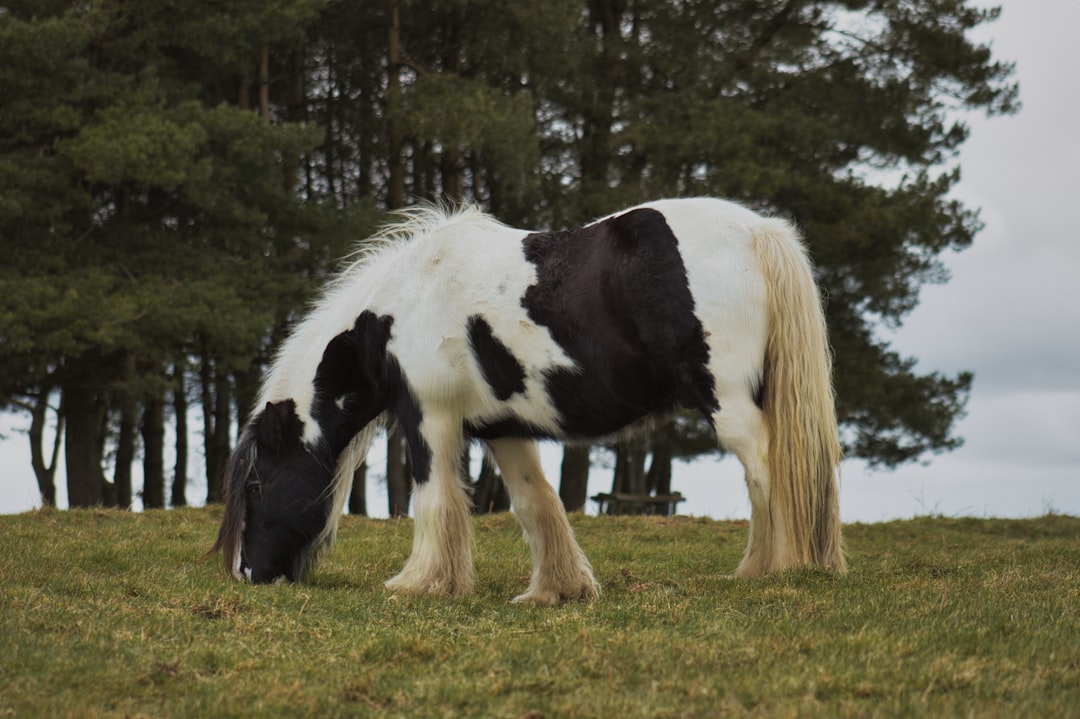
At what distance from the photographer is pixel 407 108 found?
19.2 metres

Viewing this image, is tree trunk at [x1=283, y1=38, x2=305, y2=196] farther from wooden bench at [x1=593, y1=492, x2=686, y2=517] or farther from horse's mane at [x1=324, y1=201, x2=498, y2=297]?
horse's mane at [x1=324, y1=201, x2=498, y2=297]

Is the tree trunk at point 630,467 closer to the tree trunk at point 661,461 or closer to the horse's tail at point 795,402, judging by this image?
the tree trunk at point 661,461

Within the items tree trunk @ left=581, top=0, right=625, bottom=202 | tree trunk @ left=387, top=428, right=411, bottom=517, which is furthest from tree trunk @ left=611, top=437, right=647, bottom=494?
tree trunk @ left=581, top=0, right=625, bottom=202

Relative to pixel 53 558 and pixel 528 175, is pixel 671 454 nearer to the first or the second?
pixel 528 175

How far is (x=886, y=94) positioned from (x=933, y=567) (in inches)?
586

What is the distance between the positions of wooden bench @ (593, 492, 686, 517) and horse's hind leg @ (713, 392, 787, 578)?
38.8 ft

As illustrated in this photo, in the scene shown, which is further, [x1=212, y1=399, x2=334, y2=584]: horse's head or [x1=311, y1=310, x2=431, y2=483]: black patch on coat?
[x1=212, y1=399, x2=334, y2=584]: horse's head

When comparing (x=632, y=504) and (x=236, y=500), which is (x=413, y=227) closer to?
(x=236, y=500)

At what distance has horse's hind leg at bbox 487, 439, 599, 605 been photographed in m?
6.89

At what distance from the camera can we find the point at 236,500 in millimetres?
7758

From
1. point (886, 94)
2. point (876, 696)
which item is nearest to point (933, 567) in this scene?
point (876, 696)

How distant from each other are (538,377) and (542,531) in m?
1.00

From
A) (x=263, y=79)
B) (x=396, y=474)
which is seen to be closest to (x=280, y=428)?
(x=396, y=474)

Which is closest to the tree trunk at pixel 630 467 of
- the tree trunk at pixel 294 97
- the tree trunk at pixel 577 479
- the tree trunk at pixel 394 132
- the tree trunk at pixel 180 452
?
the tree trunk at pixel 577 479
